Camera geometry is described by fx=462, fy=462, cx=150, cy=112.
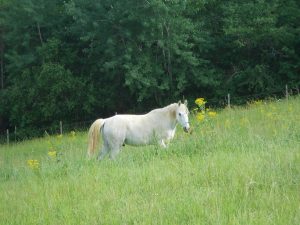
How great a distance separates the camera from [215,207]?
4570 millimetres

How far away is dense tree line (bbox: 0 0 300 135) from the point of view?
28.8m

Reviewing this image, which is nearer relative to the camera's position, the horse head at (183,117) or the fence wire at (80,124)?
the horse head at (183,117)

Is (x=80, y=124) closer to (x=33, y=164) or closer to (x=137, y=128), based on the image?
(x=137, y=128)

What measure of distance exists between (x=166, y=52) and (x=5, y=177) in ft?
72.7

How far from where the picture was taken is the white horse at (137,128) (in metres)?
10.8

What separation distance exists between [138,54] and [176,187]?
24637 millimetres

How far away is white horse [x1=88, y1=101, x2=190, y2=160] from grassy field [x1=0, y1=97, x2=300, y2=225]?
240 cm

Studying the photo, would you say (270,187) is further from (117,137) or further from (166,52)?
(166,52)

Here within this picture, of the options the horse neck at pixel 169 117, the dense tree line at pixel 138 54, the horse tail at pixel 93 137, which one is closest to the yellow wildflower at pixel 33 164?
the horse tail at pixel 93 137

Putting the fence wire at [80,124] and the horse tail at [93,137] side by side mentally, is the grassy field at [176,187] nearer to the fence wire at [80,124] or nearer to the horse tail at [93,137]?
the horse tail at [93,137]

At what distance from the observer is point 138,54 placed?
29.8 m

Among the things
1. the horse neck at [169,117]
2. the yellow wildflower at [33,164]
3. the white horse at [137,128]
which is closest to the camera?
the yellow wildflower at [33,164]

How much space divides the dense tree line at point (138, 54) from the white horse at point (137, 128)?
690 inches

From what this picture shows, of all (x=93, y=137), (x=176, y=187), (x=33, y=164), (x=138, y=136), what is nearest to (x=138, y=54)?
(x=138, y=136)
